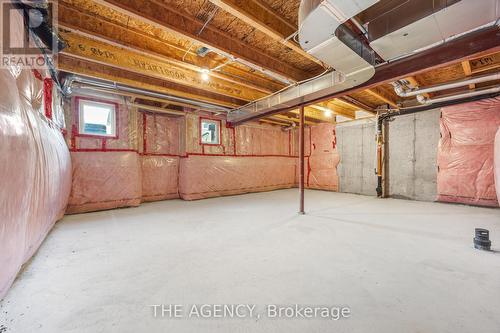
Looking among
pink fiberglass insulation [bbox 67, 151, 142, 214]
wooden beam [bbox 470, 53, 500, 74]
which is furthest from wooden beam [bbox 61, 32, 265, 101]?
wooden beam [bbox 470, 53, 500, 74]

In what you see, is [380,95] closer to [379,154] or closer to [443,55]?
[379,154]

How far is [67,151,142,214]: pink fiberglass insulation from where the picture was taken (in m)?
3.48

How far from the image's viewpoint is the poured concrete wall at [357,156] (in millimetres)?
5469

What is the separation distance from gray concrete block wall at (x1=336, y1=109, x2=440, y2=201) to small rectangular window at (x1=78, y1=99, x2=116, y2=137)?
585cm

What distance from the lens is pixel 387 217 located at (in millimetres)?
3199

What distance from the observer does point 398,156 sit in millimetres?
4965

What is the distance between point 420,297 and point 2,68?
2.70 m

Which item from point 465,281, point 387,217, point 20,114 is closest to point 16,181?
point 20,114

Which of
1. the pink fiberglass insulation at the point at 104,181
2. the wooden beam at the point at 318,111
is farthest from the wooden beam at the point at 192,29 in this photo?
the pink fiberglass insulation at the point at 104,181

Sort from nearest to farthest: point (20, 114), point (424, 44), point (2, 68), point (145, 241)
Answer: point (2, 68), point (20, 114), point (424, 44), point (145, 241)

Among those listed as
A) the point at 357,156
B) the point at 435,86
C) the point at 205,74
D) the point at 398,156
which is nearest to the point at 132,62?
the point at 205,74

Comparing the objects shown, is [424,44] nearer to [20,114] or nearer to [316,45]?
[316,45]

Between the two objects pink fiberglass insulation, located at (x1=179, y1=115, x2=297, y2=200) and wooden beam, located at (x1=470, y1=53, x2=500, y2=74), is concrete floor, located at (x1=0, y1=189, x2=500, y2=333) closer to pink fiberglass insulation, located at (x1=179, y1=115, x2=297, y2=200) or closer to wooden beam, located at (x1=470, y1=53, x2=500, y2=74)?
pink fiberglass insulation, located at (x1=179, y1=115, x2=297, y2=200)

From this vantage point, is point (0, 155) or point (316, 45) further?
point (316, 45)
